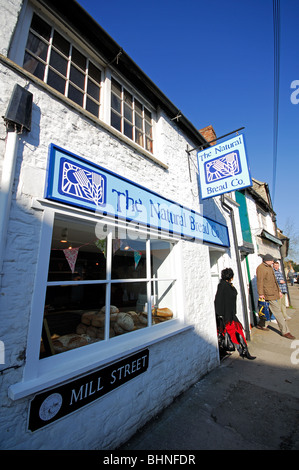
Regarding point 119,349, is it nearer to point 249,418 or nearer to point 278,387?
point 249,418

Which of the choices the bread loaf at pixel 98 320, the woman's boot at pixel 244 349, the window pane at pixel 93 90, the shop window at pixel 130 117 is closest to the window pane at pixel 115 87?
the shop window at pixel 130 117

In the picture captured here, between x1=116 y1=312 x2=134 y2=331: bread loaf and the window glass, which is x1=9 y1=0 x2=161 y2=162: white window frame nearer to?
the window glass

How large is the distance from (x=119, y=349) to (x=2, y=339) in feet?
4.04

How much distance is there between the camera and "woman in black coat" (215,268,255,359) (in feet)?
14.1

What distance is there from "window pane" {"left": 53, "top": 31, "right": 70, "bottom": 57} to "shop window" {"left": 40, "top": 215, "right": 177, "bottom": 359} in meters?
2.60

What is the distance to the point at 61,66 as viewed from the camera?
9.01 feet

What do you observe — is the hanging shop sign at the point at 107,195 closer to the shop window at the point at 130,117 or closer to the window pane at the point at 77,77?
the shop window at the point at 130,117

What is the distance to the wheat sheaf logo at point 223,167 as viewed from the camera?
3.87m

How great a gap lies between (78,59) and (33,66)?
0.94 m

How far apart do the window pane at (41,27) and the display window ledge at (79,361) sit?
4035mm

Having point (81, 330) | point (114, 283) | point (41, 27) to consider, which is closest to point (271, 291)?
point (114, 283)

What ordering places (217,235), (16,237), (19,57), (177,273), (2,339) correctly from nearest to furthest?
1. (2,339)
2. (16,237)
3. (19,57)
4. (177,273)
5. (217,235)

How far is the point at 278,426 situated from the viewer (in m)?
2.43

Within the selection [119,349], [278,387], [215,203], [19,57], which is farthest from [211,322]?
[19,57]
